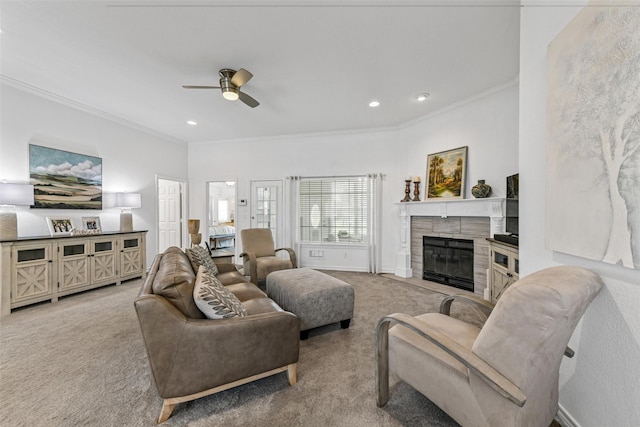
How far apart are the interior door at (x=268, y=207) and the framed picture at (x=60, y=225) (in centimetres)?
295

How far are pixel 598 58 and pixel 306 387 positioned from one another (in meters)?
2.39

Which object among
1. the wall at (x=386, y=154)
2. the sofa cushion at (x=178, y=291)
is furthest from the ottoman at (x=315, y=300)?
the wall at (x=386, y=154)

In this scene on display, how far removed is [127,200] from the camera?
4.36 metres

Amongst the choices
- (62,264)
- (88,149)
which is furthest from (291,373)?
(88,149)

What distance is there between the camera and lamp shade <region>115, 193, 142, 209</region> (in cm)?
432

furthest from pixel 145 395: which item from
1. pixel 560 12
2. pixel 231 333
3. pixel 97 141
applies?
pixel 97 141

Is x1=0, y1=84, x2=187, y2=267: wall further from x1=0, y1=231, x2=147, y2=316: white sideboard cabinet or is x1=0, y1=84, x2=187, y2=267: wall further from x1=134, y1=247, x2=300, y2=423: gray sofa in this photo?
x1=134, y1=247, x2=300, y2=423: gray sofa

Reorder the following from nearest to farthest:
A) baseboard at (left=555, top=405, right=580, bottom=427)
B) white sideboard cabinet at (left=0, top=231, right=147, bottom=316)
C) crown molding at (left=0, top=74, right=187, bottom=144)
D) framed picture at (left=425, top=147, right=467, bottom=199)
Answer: baseboard at (left=555, top=405, right=580, bottom=427)
white sideboard cabinet at (left=0, top=231, right=147, bottom=316)
crown molding at (left=0, top=74, right=187, bottom=144)
framed picture at (left=425, top=147, right=467, bottom=199)

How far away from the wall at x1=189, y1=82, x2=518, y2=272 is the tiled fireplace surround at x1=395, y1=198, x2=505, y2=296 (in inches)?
9.9

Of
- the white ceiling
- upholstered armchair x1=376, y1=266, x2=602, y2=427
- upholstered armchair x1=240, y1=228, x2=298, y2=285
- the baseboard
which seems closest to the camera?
upholstered armchair x1=376, y1=266, x2=602, y2=427

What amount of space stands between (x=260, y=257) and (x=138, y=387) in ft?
8.45

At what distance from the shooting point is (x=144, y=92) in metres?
3.51

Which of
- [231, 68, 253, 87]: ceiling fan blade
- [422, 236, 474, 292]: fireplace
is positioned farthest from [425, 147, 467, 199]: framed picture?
[231, 68, 253, 87]: ceiling fan blade

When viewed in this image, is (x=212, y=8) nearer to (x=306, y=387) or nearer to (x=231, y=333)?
(x=231, y=333)
